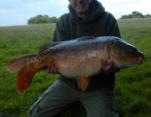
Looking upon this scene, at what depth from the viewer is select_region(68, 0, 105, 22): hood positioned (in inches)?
220

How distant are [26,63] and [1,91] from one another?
8.82 ft

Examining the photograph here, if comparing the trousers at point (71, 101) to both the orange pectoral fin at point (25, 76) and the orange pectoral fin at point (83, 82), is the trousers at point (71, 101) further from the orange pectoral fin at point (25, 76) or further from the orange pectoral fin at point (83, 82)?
the orange pectoral fin at point (25, 76)

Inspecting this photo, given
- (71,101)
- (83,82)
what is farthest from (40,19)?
(83,82)

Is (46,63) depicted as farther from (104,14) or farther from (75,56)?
(104,14)

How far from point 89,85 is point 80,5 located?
101cm

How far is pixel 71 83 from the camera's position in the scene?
18.6 ft

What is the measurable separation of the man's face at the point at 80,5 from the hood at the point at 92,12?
0.46 feet

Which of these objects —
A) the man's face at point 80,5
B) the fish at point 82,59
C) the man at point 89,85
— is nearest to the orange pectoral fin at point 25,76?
the fish at point 82,59

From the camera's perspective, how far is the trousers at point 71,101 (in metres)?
5.43

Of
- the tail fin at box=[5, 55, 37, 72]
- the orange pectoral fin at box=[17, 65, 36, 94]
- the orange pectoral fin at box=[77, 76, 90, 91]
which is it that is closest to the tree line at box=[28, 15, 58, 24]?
the orange pectoral fin at box=[77, 76, 90, 91]

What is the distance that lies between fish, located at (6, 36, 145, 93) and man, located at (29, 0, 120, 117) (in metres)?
0.59

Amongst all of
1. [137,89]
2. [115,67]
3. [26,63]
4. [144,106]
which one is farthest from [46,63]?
[137,89]

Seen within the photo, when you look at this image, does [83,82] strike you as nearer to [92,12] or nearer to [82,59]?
[82,59]

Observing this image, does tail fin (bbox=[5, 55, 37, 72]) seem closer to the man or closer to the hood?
the man
